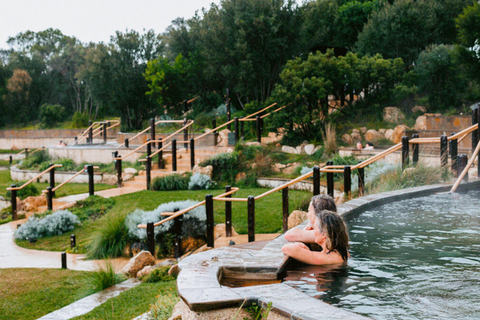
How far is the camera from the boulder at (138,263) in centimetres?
721

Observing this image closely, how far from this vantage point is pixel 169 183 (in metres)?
15.0

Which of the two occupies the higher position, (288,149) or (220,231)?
(288,149)

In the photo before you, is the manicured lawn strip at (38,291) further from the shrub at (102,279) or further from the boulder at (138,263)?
the boulder at (138,263)

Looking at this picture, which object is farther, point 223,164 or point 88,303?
point 223,164

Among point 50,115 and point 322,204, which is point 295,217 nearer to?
point 322,204

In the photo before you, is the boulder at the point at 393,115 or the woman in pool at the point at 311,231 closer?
the woman in pool at the point at 311,231

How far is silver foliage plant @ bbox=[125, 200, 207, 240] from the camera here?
8.77m

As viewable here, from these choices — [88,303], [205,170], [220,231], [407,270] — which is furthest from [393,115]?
[88,303]

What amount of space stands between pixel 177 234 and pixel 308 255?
4.60 meters

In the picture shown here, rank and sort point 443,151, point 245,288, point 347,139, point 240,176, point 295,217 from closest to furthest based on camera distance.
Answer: point 245,288 → point 295,217 → point 443,151 → point 240,176 → point 347,139

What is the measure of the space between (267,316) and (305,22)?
2235cm

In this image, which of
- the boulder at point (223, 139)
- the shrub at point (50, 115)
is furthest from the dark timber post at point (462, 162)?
the shrub at point (50, 115)

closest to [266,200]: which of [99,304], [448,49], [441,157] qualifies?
[441,157]

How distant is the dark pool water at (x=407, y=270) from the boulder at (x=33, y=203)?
34.5 ft
